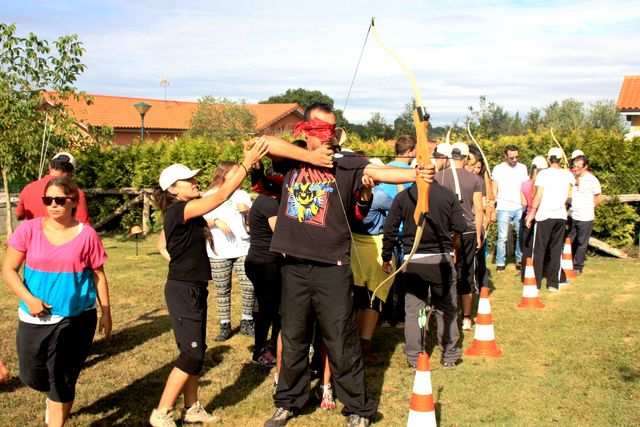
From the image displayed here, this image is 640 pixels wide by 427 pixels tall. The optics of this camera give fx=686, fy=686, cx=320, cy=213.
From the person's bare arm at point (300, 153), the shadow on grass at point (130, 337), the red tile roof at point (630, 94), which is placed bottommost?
the shadow on grass at point (130, 337)

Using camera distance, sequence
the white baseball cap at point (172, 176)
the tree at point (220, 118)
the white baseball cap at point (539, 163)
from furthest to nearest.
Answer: the tree at point (220, 118), the white baseball cap at point (539, 163), the white baseball cap at point (172, 176)

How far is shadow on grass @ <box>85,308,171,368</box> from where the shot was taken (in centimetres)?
708

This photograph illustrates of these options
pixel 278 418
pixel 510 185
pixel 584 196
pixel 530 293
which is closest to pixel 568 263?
pixel 584 196

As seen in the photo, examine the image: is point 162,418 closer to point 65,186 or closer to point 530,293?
point 65,186

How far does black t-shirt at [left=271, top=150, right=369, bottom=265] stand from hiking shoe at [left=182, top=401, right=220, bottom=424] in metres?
1.37

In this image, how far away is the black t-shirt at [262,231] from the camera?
6340 millimetres

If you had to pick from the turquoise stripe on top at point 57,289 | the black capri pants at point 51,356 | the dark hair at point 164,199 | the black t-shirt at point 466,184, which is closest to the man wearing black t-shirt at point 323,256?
the dark hair at point 164,199

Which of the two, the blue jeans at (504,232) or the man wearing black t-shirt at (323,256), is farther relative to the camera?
the blue jeans at (504,232)

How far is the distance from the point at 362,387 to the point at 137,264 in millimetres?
8602

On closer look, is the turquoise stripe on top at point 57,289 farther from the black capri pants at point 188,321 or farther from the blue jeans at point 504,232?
the blue jeans at point 504,232

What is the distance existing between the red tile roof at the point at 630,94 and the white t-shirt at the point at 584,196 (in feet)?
69.3

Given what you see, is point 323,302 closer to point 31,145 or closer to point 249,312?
point 249,312

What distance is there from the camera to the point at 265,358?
665 cm

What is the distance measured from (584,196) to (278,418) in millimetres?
7822
